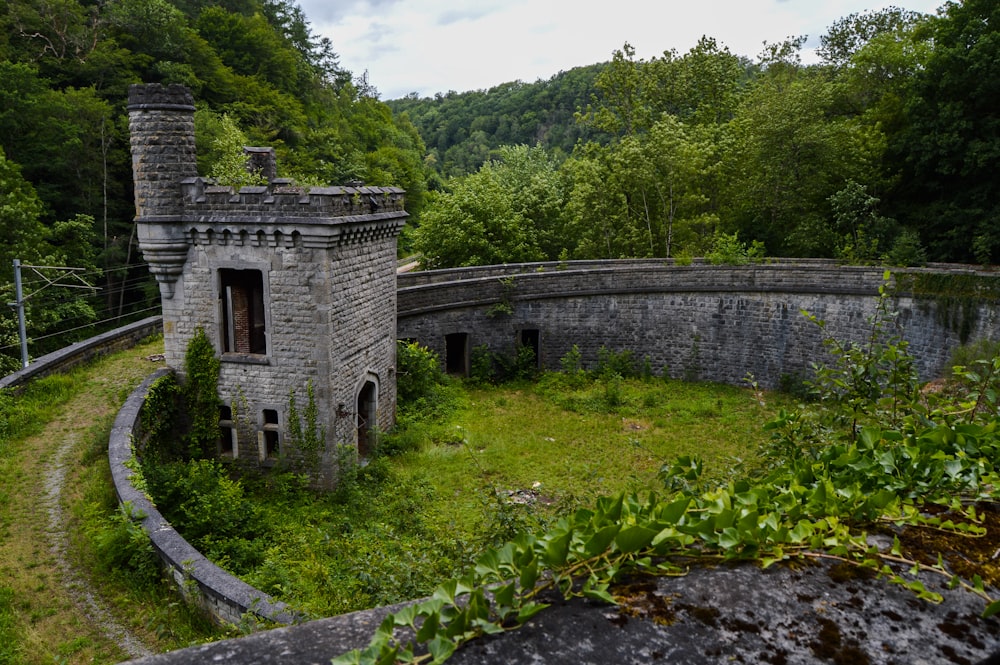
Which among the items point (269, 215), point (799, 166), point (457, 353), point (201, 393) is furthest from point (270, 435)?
point (799, 166)

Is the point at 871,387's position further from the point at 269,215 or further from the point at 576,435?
the point at 576,435

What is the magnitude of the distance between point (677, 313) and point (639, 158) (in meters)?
8.65

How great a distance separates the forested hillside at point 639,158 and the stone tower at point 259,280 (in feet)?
6.57

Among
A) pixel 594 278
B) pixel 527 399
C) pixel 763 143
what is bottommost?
pixel 527 399

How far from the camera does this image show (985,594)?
180cm

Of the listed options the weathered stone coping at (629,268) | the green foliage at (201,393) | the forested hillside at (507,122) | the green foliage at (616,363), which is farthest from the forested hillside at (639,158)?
the forested hillside at (507,122)

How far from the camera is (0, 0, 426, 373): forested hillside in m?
25.9

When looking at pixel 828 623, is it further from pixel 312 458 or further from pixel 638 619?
pixel 312 458

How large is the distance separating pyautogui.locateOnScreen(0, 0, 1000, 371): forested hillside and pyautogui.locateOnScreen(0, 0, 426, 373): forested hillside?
122 mm

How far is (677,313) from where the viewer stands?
22578 millimetres

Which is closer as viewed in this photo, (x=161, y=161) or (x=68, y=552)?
(x=68, y=552)

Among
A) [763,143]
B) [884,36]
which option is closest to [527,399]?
[763,143]

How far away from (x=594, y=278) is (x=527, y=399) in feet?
15.7

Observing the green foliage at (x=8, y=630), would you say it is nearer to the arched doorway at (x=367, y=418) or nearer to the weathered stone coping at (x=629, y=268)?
the arched doorway at (x=367, y=418)
